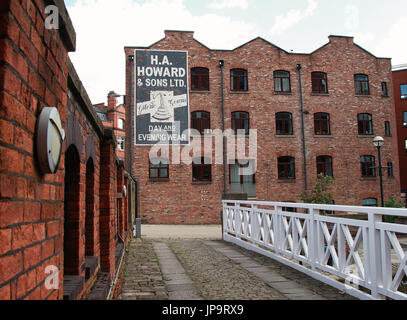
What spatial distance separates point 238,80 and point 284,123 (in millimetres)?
3860

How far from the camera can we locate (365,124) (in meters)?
22.6

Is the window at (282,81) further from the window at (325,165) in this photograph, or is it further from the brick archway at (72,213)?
the brick archway at (72,213)


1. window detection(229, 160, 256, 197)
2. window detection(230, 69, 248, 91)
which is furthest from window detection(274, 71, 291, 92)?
window detection(229, 160, 256, 197)

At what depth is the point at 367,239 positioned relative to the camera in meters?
4.20

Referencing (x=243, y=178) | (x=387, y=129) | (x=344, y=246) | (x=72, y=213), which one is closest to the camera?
(x=72, y=213)

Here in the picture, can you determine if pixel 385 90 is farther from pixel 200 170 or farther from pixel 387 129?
pixel 200 170

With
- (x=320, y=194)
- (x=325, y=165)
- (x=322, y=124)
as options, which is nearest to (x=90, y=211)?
(x=320, y=194)

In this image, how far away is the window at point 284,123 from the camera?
21250 millimetres

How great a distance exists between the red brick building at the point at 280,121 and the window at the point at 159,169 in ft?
0.18

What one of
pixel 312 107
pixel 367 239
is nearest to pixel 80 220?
pixel 367 239

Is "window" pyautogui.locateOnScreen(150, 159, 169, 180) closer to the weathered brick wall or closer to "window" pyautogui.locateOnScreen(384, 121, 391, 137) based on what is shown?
"window" pyautogui.locateOnScreen(384, 121, 391, 137)

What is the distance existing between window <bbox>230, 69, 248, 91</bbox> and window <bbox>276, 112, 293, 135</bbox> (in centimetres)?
273

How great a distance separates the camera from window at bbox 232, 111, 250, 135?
67.5 ft
